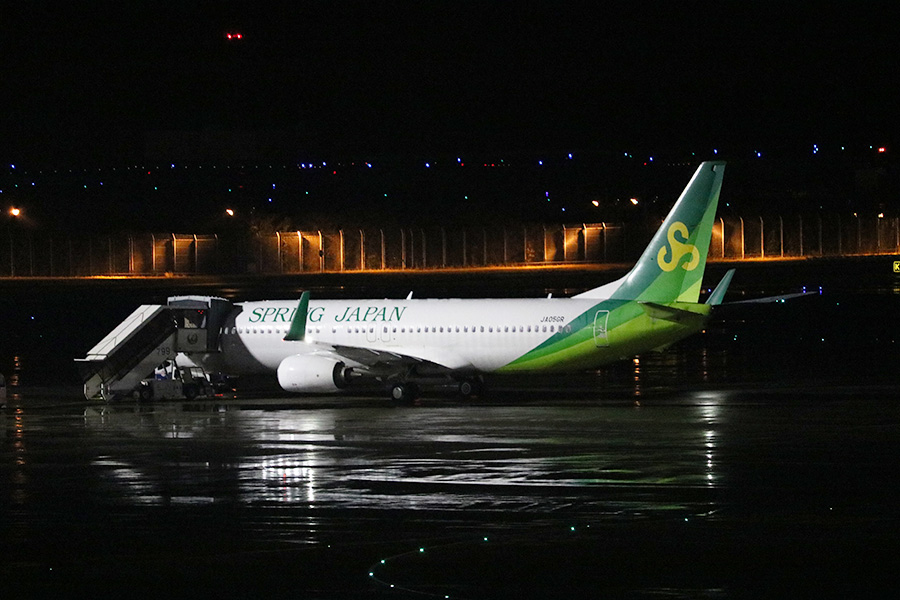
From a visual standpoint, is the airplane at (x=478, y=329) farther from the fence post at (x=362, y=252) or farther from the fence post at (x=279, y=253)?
the fence post at (x=279, y=253)

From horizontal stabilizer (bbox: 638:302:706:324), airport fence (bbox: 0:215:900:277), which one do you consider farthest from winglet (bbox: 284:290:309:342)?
airport fence (bbox: 0:215:900:277)

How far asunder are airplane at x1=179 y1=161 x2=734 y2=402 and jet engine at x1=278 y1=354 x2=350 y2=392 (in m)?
0.03

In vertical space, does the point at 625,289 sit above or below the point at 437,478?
above

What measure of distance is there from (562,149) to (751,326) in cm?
3750

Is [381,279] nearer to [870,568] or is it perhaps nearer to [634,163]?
[634,163]

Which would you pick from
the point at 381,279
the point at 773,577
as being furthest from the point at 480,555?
the point at 381,279

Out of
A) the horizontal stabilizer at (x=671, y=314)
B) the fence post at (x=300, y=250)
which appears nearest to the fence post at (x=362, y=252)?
the fence post at (x=300, y=250)

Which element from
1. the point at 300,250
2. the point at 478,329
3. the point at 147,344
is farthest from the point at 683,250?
the point at 300,250

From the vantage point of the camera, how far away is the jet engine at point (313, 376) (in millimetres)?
35344

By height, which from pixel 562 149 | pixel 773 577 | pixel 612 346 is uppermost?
pixel 562 149

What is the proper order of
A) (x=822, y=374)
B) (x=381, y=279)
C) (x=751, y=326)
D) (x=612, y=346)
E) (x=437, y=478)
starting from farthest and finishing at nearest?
1. (x=381, y=279)
2. (x=751, y=326)
3. (x=822, y=374)
4. (x=612, y=346)
5. (x=437, y=478)

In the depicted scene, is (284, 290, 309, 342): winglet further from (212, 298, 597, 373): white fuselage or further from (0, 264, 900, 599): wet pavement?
(0, 264, 900, 599): wet pavement

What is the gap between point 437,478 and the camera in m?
20.4

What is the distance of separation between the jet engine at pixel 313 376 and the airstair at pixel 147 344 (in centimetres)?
453
